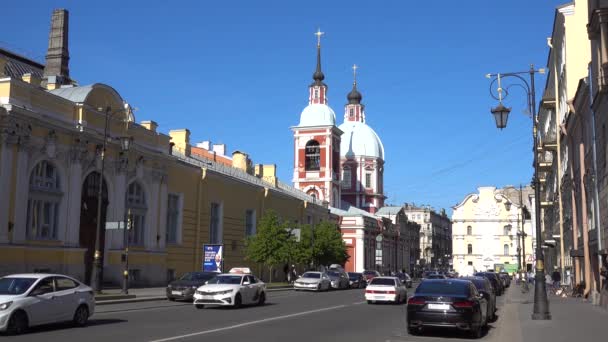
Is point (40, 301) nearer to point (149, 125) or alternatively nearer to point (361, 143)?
point (149, 125)

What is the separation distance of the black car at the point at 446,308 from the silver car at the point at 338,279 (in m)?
30.9

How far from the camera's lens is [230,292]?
23953 millimetres

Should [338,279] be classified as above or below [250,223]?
below

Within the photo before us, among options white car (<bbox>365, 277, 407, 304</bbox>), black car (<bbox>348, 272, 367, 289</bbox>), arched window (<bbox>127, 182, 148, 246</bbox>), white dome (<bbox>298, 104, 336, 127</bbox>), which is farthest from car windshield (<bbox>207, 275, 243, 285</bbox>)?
white dome (<bbox>298, 104, 336, 127</bbox>)

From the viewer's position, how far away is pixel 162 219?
136ft

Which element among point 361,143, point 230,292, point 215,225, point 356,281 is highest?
point 361,143

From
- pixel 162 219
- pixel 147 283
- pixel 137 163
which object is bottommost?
pixel 147 283

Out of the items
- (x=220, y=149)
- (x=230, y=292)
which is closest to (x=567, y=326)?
(x=230, y=292)

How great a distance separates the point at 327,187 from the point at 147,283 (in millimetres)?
50438

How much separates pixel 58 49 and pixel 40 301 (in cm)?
3239

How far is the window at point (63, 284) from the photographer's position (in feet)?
53.5

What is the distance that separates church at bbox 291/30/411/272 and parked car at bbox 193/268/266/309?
58.1m

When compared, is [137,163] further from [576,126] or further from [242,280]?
[576,126]

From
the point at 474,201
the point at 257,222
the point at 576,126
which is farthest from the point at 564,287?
the point at 474,201
